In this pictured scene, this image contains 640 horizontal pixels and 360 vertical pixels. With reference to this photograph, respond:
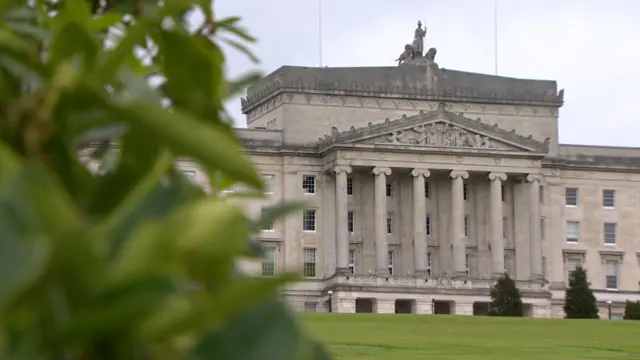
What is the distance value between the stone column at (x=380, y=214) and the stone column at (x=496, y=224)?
567cm

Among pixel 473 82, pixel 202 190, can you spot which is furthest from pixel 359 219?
pixel 202 190

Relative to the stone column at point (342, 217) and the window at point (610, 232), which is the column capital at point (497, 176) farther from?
the stone column at point (342, 217)

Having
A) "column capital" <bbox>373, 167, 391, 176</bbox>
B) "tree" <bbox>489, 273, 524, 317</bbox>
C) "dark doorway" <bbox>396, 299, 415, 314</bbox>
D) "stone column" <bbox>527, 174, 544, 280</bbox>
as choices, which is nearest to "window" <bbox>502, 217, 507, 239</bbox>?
"stone column" <bbox>527, 174, 544, 280</bbox>

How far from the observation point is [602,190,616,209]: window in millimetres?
78625

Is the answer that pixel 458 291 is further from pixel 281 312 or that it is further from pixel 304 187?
pixel 281 312

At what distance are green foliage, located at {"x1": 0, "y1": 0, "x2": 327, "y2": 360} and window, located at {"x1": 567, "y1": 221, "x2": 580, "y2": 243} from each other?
77906 mm

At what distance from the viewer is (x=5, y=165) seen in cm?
96

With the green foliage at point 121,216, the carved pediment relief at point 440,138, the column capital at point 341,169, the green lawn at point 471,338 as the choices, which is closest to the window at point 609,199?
the carved pediment relief at point 440,138

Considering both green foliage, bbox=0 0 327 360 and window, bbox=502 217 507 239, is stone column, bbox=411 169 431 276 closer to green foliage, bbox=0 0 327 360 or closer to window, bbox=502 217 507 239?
window, bbox=502 217 507 239

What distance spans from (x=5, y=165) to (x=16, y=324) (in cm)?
11

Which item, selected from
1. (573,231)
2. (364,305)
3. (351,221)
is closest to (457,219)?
(351,221)

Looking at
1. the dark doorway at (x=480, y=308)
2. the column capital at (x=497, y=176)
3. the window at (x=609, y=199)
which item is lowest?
the dark doorway at (x=480, y=308)

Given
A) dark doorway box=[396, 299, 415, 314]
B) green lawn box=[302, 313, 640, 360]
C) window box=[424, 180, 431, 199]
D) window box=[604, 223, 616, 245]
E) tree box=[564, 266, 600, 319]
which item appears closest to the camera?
green lawn box=[302, 313, 640, 360]

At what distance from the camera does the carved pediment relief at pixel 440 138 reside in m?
73.9
